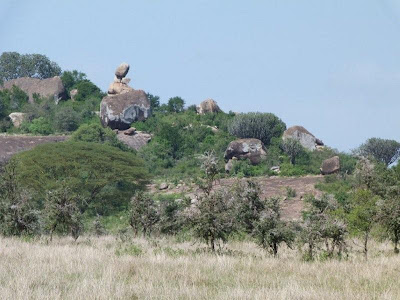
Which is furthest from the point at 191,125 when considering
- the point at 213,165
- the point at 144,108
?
the point at 213,165

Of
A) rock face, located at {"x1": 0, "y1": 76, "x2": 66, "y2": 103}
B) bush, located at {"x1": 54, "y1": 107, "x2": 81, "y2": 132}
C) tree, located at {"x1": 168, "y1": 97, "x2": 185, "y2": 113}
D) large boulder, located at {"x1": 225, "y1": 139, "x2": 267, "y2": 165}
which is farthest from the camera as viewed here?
rock face, located at {"x1": 0, "y1": 76, "x2": 66, "y2": 103}

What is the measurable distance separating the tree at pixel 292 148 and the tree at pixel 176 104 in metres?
29.9

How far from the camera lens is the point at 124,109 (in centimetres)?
8006

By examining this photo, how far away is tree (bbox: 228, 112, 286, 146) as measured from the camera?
7331 centimetres

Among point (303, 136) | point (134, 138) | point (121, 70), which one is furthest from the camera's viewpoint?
point (121, 70)

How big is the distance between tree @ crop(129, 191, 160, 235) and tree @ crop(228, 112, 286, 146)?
43.1m

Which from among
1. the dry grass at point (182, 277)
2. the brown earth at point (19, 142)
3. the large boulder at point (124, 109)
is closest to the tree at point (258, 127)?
the large boulder at point (124, 109)

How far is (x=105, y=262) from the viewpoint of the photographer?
49.4 ft

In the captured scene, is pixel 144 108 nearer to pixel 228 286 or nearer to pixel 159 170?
pixel 159 170

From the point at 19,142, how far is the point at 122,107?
1473cm

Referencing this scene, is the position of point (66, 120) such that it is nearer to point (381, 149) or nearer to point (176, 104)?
point (176, 104)

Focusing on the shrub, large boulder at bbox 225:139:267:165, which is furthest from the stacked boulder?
large boulder at bbox 225:139:267:165

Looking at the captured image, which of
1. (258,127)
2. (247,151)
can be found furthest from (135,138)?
(247,151)

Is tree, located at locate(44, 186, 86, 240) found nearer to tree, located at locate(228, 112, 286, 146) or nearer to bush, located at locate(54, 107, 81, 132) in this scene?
tree, located at locate(228, 112, 286, 146)
